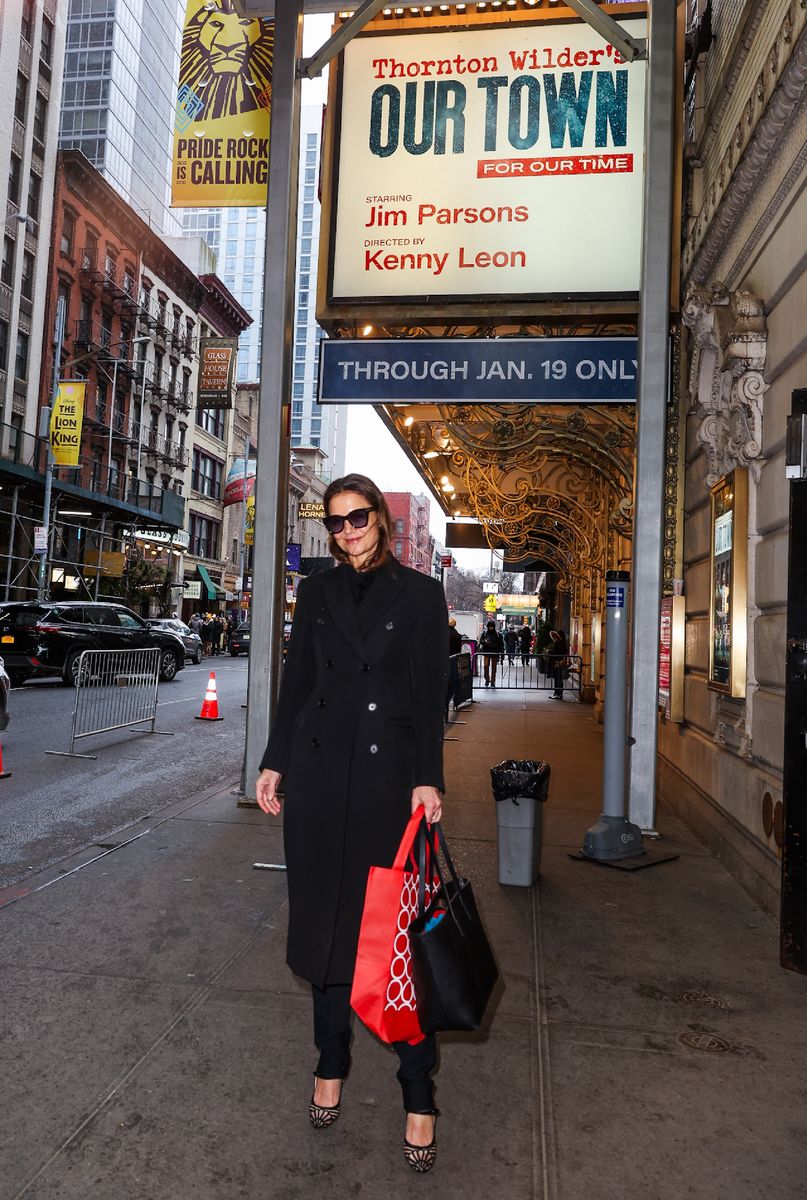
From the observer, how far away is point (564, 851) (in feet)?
22.0

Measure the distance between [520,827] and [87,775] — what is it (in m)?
5.73

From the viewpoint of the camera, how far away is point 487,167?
8195mm

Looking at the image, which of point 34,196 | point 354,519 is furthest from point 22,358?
point 354,519

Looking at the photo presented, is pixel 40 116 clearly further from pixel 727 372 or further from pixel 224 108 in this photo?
pixel 727 372

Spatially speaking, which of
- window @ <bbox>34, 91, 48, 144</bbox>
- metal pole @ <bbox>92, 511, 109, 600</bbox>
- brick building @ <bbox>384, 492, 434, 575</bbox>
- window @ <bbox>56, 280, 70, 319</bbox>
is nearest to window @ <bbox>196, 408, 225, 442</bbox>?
window @ <bbox>56, 280, 70, 319</bbox>

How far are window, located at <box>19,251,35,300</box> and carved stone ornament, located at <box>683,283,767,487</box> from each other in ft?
108

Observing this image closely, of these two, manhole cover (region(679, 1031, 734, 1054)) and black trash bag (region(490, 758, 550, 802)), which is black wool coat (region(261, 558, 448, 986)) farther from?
black trash bag (region(490, 758, 550, 802))

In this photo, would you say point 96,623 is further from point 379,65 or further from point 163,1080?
point 163,1080


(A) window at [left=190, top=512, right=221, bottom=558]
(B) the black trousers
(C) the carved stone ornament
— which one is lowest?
(B) the black trousers

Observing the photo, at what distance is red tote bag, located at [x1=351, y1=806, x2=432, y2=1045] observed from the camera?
2.55 metres

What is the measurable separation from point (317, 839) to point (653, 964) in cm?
239

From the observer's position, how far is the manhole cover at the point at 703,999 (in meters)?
3.92

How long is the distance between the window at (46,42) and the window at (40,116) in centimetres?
161

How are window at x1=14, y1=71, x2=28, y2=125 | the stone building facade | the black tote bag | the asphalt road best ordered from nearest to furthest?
the black tote bag → the stone building facade → the asphalt road → window at x1=14, y1=71, x2=28, y2=125
